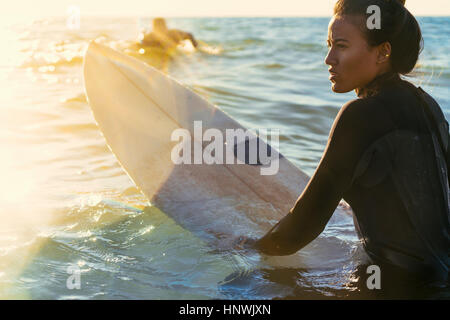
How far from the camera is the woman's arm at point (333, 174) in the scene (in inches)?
77.4

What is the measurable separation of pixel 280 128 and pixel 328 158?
493 centimetres

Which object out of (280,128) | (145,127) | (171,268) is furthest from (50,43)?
(171,268)

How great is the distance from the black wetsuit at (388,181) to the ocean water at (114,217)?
0.22m

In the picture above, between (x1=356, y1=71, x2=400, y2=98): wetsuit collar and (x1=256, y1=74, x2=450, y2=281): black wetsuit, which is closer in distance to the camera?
(x1=256, y1=74, x2=450, y2=281): black wetsuit

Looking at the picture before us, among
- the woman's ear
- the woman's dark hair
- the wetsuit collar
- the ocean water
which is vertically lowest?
the ocean water

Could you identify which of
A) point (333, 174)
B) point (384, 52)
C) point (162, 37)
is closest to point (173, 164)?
point (333, 174)

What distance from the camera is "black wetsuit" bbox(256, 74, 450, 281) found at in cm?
198

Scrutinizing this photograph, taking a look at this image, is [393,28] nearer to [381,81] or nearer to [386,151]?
[381,81]

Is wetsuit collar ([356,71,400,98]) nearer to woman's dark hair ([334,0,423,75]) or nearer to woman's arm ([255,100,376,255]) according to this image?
woman's dark hair ([334,0,423,75])

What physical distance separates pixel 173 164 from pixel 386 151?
227 centimetres

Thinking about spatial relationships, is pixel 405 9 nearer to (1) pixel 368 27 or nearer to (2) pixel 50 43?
(1) pixel 368 27

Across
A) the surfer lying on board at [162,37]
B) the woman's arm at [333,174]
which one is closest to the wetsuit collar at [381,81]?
the woman's arm at [333,174]

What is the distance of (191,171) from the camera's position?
155 inches

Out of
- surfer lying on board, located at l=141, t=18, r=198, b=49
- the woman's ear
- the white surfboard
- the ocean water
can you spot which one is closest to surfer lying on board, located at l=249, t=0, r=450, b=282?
the woman's ear
